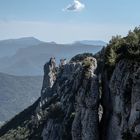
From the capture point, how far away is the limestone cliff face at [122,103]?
41719 mm

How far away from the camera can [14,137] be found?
17525cm

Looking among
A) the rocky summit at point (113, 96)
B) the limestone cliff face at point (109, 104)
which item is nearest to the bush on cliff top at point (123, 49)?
the rocky summit at point (113, 96)

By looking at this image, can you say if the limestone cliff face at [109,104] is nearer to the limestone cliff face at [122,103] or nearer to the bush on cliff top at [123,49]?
the limestone cliff face at [122,103]

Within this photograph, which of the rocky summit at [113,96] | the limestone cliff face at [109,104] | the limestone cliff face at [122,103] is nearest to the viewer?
the limestone cliff face at [122,103]

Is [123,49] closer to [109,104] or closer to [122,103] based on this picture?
[109,104]

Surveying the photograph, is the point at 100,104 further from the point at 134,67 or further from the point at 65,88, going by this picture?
the point at 65,88

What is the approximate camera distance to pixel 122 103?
45562 mm

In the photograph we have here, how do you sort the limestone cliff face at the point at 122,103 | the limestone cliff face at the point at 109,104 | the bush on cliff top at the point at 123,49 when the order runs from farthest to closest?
the bush on cliff top at the point at 123,49, the limestone cliff face at the point at 109,104, the limestone cliff face at the point at 122,103

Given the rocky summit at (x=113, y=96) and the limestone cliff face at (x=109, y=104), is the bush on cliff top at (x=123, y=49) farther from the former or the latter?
the limestone cliff face at (x=109, y=104)

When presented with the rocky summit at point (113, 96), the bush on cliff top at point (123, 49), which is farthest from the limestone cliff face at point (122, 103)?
the bush on cliff top at point (123, 49)

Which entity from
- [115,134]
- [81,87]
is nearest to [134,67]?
[115,134]

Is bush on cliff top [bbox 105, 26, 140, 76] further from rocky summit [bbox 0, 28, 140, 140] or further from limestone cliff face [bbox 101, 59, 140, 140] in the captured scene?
limestone cliff face [bbox 101, 59, 140, 140]

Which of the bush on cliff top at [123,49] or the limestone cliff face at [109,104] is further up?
the bush on cliff top at [123,49]

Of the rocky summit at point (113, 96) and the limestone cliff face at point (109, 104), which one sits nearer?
the limestone cliff face at point (109, 104)
